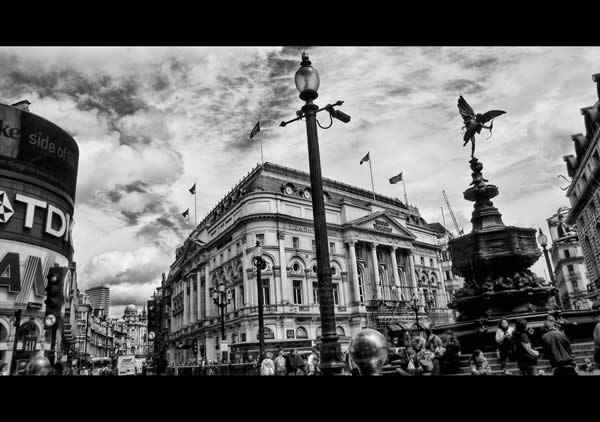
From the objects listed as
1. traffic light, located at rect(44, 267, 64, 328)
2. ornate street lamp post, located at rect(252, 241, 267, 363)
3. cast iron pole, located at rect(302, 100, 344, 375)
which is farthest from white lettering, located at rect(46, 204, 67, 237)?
cast iron pole, located at rect(302, 100, 344, 375)

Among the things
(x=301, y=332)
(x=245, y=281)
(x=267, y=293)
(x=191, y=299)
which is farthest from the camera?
(x=191, y=299)

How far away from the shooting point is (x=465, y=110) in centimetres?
1412

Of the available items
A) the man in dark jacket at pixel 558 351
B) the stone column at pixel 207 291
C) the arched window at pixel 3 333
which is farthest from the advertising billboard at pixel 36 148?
the man in dark jacket at pixel 558 351

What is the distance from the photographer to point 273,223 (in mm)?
49188

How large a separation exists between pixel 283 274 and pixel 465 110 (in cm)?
3639

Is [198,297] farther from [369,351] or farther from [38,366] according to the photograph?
[369,351]

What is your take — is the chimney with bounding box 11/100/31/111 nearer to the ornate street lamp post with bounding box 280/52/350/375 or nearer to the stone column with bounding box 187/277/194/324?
the stone column with bounding box 187/277/194/324

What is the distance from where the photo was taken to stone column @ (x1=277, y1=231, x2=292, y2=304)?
155 ft

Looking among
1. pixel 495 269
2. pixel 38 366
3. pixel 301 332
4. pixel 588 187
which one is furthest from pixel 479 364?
pixel 588 187

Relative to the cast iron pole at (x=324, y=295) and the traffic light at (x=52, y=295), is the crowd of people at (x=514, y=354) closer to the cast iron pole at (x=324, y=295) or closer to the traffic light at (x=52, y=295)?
the cast iron pole at (x=324, y=295)
